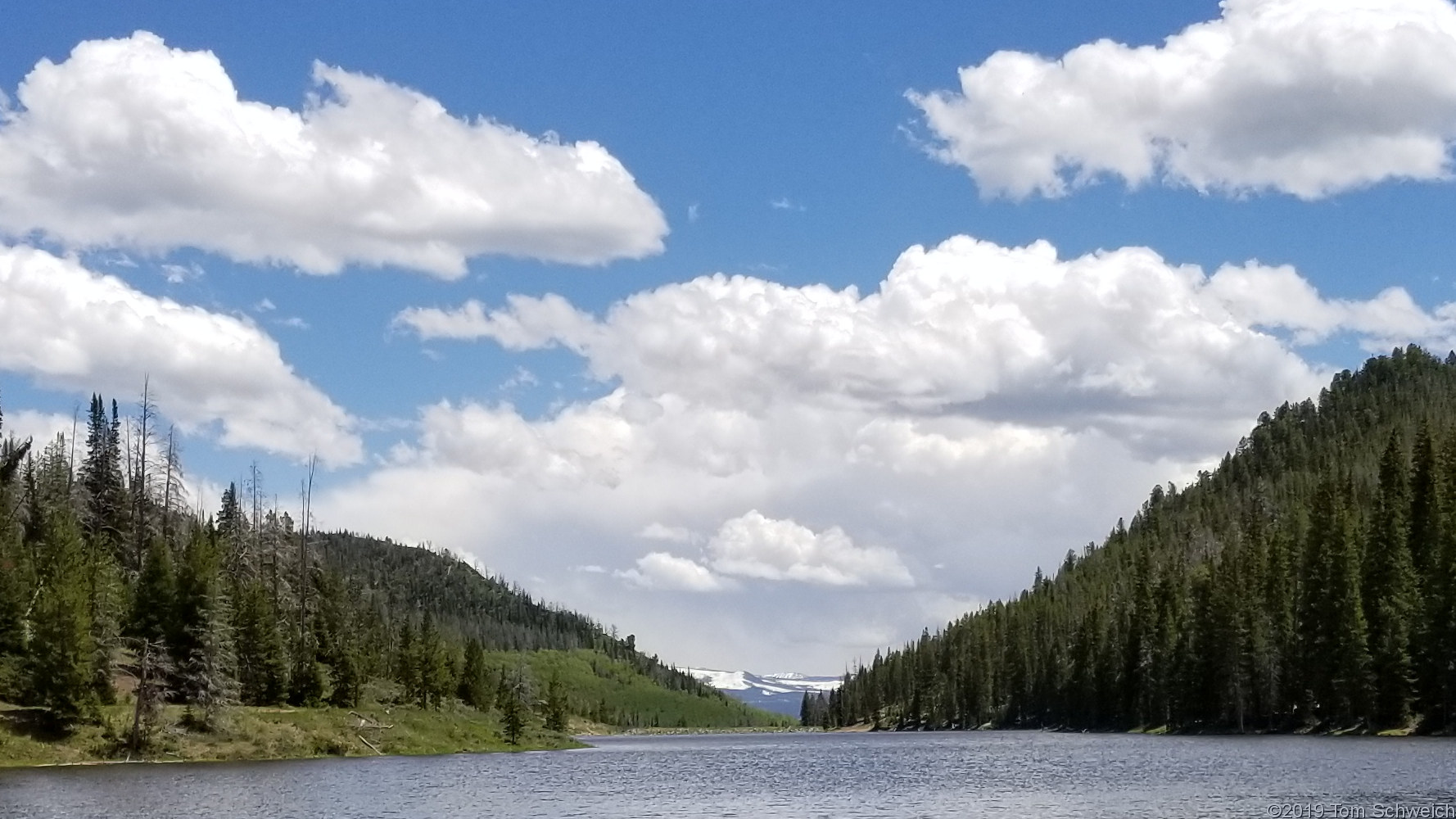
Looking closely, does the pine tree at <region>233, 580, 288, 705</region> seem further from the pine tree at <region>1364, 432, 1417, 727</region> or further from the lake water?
the pine tree at <region>1364, 432, 1417, 727</region>

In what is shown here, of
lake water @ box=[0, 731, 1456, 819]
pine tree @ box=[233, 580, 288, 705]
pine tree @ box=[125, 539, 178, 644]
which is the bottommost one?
lake water @ box=[0, 731, 1456, 819]

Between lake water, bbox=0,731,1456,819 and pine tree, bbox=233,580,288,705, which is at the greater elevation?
pine tree, bbox=233,580,288,705

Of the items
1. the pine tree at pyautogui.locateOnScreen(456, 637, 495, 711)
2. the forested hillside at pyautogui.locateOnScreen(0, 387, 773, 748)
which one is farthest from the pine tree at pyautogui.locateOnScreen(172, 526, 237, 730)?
the pine tree at pyautogui.locateOnScreen(456, 637, 495, 711)

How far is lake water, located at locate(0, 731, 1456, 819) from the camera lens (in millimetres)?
63188

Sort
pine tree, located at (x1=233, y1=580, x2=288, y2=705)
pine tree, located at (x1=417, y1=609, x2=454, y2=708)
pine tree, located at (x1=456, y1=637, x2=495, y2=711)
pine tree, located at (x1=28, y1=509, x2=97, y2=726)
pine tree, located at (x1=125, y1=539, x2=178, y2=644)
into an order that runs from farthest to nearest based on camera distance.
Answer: pine tree, located at (x1=456, y1=637, x2=495, y2=711), pine tree, located at (x1=417, y1=609, x2=454, y2=708), pine tree, located at (x1=233, y1=580, x2=288, y2=705), pine tree, located at (x1=125, y1=539, x2=178, y2=644), pine tree, located at (x1=28, y1=509, x2=97, y2=726)

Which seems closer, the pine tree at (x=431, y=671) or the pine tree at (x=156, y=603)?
the pine tree at (x=156, y=603)

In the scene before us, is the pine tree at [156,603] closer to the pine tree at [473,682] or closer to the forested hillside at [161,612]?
the forested hillside at [161,612]

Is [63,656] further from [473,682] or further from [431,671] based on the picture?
[473,682]

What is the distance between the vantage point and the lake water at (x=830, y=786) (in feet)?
207

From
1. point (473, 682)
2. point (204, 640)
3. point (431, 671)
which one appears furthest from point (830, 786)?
point (473, 682)

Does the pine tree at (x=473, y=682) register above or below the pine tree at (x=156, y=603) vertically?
below

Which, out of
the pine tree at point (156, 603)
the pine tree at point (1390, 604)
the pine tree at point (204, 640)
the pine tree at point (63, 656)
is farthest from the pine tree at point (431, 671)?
the pine tree at point (1390, 604)

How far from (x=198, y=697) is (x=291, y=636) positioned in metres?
29.5

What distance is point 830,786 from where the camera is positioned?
89938 millimetres
